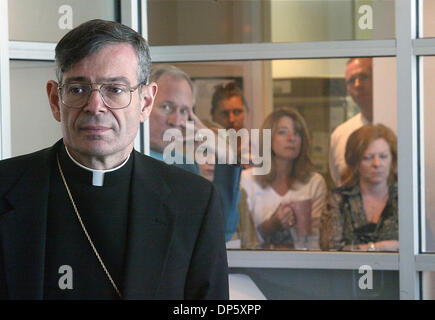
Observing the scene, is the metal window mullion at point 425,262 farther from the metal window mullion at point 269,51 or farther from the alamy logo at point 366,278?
the metal window mullion at point 269,51

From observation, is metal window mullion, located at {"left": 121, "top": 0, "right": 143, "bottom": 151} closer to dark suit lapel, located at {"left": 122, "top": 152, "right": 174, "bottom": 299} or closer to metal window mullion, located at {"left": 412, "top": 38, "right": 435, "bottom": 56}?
metal window mullion, located at {"left": 412, "top": 38, "right": 435, "bottom": 56}

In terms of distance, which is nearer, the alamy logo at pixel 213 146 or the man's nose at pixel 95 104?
the man's nose at pixel 95 104

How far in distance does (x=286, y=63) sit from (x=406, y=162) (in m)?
0.69

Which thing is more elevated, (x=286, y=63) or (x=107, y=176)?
(x=286, y=63)

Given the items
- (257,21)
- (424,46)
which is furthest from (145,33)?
(424,46)

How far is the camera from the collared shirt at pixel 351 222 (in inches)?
140

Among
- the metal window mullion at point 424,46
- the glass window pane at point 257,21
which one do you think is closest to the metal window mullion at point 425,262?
the metal window mullion at point 424,46

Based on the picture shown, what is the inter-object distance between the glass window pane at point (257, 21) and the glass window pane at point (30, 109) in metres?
0.60

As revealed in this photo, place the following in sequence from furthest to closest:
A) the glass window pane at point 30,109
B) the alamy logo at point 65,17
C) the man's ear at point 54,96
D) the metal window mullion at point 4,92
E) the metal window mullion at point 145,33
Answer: the metal window mullion at point 145,33
the alamy logo at point 65,17
the glass window pane at point 30,109
the metal window mullion at point 4,92
the man's ear at point 54,96

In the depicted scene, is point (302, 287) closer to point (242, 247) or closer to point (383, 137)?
point (242, 247)

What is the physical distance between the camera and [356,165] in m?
3.62

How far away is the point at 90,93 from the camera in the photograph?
1.97 meters
